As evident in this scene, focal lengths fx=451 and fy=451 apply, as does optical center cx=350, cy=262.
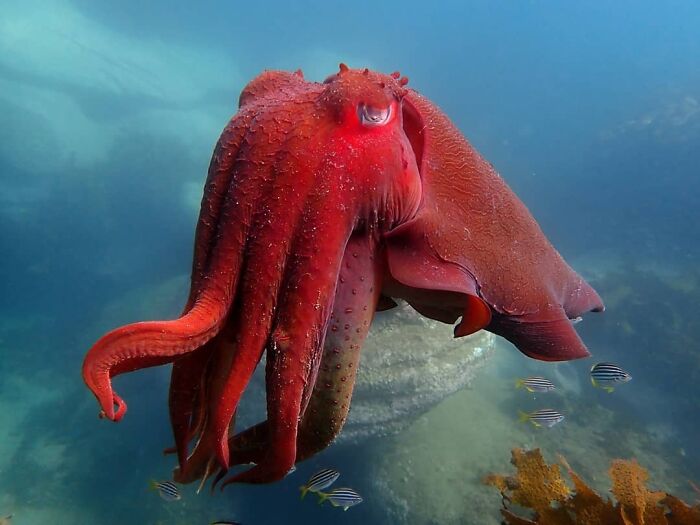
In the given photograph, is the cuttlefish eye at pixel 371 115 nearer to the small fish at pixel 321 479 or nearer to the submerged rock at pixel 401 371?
the small fish at pixel 321 479

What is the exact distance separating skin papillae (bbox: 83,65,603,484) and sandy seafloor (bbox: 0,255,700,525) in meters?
6.47

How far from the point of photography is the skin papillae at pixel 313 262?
3.84ft

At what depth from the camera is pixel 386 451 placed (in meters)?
9.11

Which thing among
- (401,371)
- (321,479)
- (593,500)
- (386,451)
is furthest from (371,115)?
(386,451)

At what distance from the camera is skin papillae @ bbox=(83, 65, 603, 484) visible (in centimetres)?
117

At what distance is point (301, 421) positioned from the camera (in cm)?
152

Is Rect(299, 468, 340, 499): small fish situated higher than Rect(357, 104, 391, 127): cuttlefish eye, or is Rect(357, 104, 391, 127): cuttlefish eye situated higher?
Rect(357, 104, 391, 127): cuttlefish eye

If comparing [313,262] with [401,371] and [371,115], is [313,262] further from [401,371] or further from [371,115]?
[401,371]

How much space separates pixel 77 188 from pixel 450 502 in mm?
31291

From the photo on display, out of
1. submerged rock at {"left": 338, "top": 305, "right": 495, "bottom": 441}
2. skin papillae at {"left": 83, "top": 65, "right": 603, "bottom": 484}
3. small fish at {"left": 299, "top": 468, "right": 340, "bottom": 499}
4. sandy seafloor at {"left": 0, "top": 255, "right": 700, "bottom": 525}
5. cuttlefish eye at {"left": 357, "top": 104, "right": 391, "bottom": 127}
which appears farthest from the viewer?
sandy seafloor at {"left": 0, "top": 255, "right": 700, "bottom": 525}

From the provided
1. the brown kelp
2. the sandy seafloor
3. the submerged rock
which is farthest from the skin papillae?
the sandy seafloor

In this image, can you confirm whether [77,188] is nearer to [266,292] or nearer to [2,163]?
[2,163]

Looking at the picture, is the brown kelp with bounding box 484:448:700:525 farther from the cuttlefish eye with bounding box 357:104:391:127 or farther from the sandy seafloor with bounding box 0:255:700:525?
the cuttlefish eye with bounding box 357:104:391:127

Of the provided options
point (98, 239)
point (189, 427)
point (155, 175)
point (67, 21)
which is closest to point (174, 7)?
point (67, 21)
